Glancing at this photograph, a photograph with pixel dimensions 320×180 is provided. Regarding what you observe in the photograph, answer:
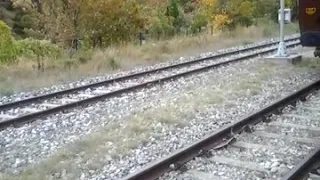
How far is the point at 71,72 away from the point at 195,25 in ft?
56.4

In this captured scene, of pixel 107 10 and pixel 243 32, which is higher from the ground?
pixel 107 10

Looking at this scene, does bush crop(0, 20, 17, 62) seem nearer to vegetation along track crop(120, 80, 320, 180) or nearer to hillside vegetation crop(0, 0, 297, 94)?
hillside vegetation crop(0, 0, 297, 94)

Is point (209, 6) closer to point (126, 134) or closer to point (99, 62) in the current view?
point (99, 62)

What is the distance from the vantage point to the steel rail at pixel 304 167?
5.40 metres

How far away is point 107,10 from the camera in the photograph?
1966 centimetres

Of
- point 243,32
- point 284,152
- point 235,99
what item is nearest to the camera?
point 284,152

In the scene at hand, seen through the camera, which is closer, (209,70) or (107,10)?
(209,70)

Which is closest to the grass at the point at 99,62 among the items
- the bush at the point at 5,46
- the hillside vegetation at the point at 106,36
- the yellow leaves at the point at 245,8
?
the hillside vegetation at the point at 106,36

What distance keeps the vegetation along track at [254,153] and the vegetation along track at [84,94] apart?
344 cm

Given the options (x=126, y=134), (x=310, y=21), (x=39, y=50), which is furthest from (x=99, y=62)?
(x=126, y=134)

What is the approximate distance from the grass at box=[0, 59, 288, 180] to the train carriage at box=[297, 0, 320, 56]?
2.43 metres

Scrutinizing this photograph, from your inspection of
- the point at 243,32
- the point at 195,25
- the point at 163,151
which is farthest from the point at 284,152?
the point at 195,25

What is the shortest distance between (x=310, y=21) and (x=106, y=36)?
10336 mm

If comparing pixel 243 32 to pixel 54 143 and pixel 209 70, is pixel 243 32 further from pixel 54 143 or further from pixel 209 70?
pixel 54 143
